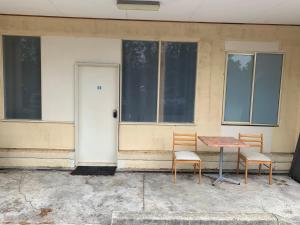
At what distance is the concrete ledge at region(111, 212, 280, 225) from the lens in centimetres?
321

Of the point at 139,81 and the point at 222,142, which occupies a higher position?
the point at 139,81

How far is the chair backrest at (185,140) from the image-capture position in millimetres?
5367

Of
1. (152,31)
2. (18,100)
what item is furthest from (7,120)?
(152,31)

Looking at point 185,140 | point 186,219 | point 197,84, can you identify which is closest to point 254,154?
point 185,140

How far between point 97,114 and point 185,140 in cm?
178

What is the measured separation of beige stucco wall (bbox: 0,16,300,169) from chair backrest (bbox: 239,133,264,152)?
1.14ft

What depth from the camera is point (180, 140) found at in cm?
540

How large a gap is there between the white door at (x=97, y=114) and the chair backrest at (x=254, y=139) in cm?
250

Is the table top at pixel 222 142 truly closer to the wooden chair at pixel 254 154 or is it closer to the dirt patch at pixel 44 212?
the wooden chair at pixel 254 154

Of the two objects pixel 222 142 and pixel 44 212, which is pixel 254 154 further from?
pixel 44 212

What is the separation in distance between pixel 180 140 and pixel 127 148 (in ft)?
3.45

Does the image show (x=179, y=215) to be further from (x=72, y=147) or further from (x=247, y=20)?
(x=247, y=20)

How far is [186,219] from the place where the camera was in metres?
3.24

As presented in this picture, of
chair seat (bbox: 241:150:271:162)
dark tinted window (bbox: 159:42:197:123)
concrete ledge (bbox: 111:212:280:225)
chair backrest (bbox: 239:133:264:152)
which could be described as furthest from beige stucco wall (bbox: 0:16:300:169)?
concrete ledge (bbox: 111:212:280:225)
